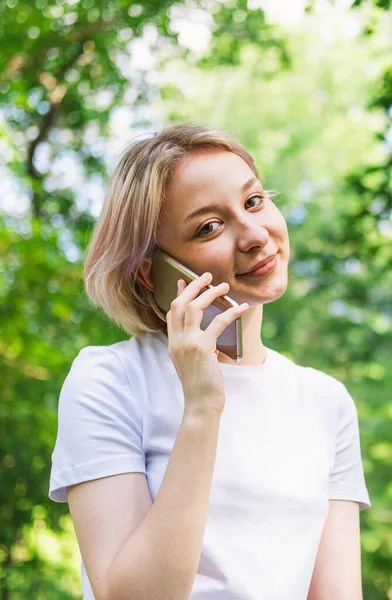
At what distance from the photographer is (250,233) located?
1.60 m

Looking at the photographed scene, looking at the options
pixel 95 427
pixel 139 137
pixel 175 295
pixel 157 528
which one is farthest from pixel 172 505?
pixel 139 137

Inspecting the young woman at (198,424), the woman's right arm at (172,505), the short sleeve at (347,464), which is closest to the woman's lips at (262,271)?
the young woman at (198,424)

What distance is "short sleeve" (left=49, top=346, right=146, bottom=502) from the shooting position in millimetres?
1461

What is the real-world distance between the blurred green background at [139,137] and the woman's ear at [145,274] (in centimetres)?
29

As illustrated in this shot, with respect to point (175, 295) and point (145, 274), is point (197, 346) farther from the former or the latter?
point (145, 274)

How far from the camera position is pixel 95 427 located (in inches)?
58.7

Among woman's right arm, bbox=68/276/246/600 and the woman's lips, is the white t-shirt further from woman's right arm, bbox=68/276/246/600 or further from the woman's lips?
the woman's lips

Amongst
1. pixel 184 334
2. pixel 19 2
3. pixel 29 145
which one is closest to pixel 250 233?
pixel 184 334

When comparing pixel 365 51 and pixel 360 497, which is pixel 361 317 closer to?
pixel 365 51

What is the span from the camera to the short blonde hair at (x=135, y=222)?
167 centimetres

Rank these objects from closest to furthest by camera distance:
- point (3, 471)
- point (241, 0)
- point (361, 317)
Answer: point (241, 0), point (3, 471), point (361, 317)

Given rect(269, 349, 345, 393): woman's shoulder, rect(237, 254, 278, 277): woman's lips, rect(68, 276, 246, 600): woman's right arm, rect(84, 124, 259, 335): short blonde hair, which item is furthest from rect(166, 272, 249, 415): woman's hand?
rect(269, 349, 345, 393): woman's shoulder

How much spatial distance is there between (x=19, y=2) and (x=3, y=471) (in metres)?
3.48

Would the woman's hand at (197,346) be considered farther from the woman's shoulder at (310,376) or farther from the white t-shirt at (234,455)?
the woman's shoulder at (310,376)
